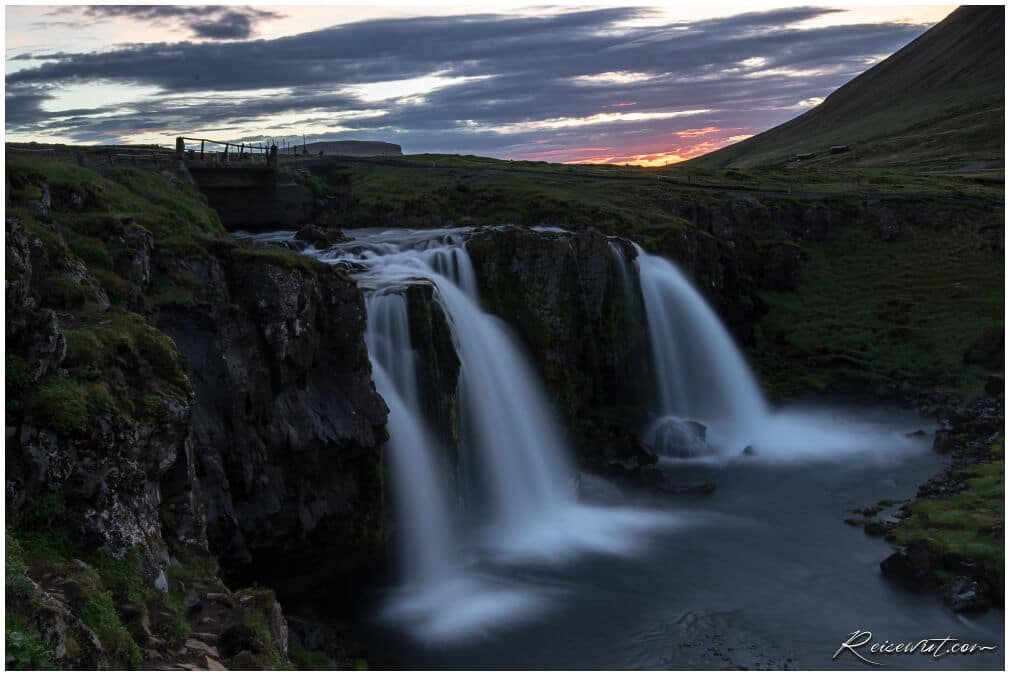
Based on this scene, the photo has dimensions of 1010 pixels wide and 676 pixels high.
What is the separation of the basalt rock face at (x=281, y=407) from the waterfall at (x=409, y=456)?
1.76m

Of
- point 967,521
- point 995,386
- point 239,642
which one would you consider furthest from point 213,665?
point 995,386

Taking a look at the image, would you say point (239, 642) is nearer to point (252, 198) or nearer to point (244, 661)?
point (244, 661)

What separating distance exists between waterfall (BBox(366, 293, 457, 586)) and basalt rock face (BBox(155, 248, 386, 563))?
176 cm

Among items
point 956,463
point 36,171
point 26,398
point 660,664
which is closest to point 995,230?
point 956,463

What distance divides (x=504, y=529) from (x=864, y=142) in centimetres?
17000

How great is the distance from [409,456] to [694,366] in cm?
2689

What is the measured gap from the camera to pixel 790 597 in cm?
3186

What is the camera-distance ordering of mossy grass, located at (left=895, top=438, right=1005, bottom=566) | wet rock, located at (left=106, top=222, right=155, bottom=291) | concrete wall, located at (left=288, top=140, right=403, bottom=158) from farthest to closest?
concrete wall, located at (left=288, top=140, right=403, bottom=158)
mossy grass, located at (left=895, top=438, right=1005, bottom=566)
wet rock, located at (left=106, top=222, right=155, bottom=291)

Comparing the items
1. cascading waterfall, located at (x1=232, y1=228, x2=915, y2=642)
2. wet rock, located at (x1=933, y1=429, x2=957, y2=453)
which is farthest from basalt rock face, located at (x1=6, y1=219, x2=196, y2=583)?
wet rock, located at (x1=933, y1=429, x2=957, y2=453)

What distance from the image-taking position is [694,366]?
58.2m

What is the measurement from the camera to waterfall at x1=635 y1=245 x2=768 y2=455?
55.4m

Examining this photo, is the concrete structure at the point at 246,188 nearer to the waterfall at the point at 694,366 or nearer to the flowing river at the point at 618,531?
the flowing river at the point at 618,531

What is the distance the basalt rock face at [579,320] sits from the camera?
49625 millimetres
